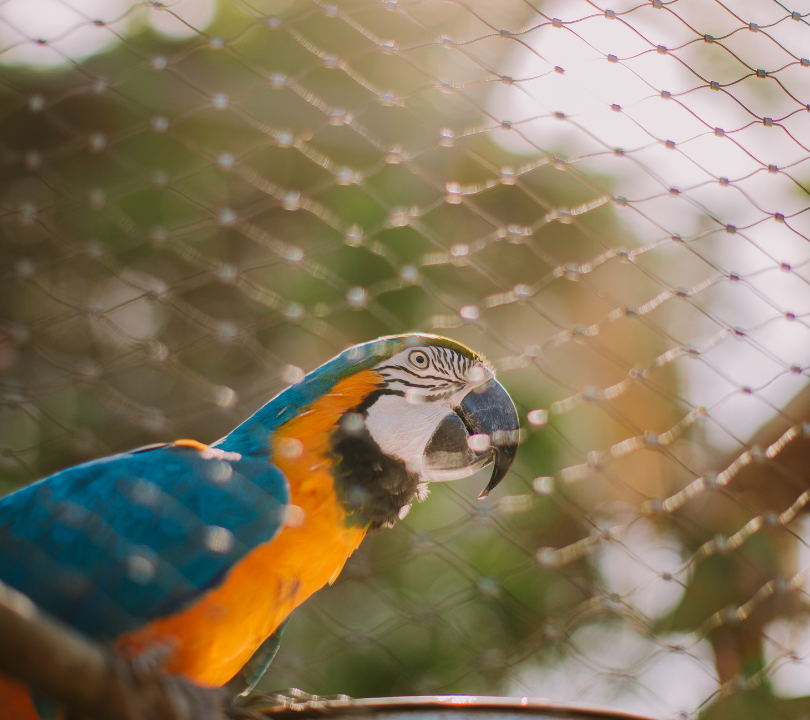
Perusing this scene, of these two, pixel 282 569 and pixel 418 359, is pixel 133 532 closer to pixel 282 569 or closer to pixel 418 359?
pixel 282 569

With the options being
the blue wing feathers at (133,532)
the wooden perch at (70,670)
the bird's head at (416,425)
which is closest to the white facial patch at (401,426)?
the bird's head at (416,425)

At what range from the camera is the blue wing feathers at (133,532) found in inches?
36.3

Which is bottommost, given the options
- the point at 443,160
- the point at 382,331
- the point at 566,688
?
the point at 566,688

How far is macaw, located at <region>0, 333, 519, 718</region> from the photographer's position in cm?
93

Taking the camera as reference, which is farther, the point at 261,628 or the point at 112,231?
the point at 112,231

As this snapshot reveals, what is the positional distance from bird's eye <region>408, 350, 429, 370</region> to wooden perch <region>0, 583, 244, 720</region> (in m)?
0.67

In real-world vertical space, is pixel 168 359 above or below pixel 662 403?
above

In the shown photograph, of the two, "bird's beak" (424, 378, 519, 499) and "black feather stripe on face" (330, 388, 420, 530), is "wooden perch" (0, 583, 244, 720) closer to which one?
"black feather stripe on face" (330, 388, 420, 530)

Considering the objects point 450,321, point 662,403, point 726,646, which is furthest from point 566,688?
point 450,321

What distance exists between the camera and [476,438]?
3.99 ft

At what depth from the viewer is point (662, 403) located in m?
2.82

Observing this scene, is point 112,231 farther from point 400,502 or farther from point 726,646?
point 726,646

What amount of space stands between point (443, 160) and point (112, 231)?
1.32 metres

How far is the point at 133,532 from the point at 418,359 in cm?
54
